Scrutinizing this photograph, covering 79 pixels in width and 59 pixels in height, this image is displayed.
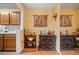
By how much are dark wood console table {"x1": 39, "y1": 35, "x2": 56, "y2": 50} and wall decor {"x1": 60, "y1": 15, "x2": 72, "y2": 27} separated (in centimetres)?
55

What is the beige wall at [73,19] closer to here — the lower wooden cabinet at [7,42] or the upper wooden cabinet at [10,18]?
the upper wooden cabinet at [10,18]

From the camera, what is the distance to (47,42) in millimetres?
4473

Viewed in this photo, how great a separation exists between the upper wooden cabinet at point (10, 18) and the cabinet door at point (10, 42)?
45 centimetres

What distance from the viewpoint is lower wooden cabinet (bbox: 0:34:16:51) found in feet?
15.1

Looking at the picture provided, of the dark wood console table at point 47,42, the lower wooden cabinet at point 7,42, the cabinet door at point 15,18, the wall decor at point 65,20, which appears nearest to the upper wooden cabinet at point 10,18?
the cabinet door at point 15,18

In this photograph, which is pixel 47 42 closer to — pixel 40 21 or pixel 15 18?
pixel 40 21

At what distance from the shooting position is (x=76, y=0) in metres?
2.75

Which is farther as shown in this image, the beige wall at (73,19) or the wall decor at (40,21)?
the wall decor at (40,21)

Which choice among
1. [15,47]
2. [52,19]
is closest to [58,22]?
[52,19]

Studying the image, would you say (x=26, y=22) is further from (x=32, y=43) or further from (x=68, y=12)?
(x=68, y=12)

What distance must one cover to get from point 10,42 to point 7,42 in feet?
0.49

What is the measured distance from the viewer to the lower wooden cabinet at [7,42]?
4614 mm
